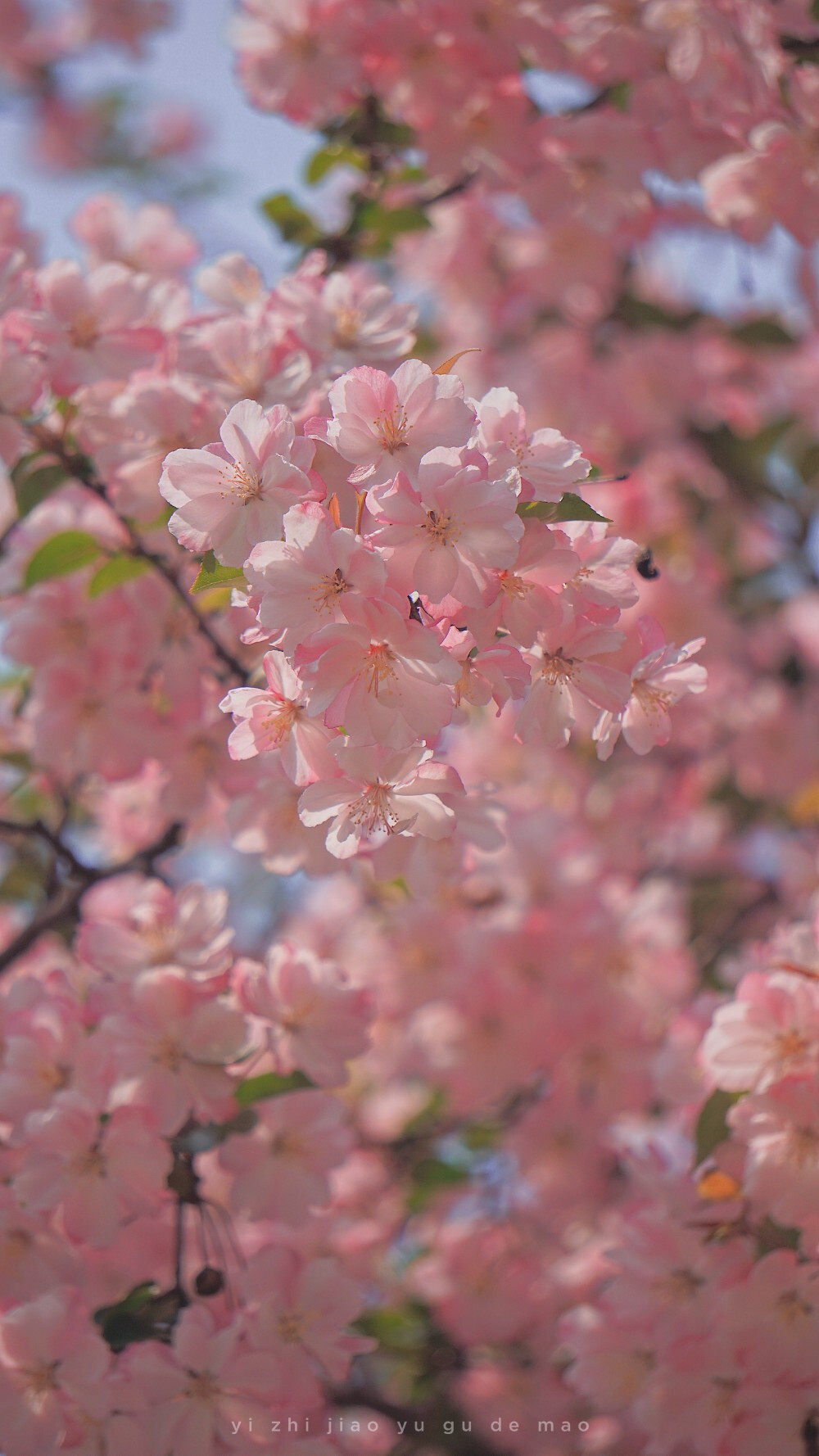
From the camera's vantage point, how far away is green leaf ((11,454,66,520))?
1.53 metres

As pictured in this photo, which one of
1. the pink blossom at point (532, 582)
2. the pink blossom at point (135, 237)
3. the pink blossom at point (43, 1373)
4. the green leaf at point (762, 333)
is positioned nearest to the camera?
the pink blossom at point (532, 582)

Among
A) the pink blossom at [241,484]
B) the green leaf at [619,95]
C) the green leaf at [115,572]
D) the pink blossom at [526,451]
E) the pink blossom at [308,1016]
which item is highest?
the pink blossom at [241,484]

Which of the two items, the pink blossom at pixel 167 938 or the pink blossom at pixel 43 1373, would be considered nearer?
the pink blossom at pixel 43 1373

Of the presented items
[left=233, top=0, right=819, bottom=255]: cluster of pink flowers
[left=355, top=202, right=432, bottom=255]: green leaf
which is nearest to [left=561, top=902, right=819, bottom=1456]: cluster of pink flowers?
[left=233, top=0, right=819, bottom=255]: cluster of pink flowers

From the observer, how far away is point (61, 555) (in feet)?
5.18

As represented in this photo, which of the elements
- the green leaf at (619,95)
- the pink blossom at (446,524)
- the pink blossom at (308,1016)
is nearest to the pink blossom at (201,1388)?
the pink blossom at (308,1016)

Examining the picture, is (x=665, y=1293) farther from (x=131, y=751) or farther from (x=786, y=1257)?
(x=131, y=751)

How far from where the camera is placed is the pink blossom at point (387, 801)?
3.47 ft

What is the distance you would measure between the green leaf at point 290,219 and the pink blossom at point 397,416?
1.07 meters

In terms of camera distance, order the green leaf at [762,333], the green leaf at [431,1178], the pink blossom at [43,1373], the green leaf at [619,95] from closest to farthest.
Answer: the pink blossom at [43,1373] < the green leaf at [619,95] < the green leaf at [431,1178] < the green leaf at [762,333]

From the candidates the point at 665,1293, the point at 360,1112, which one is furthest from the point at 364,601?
the point at 360,1112

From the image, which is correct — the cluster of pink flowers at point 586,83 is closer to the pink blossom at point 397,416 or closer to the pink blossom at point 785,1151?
the pink blossom at point 397,416

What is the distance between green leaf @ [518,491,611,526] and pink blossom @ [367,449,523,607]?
0.09 metres

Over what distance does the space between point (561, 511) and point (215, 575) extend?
1.00 feet
